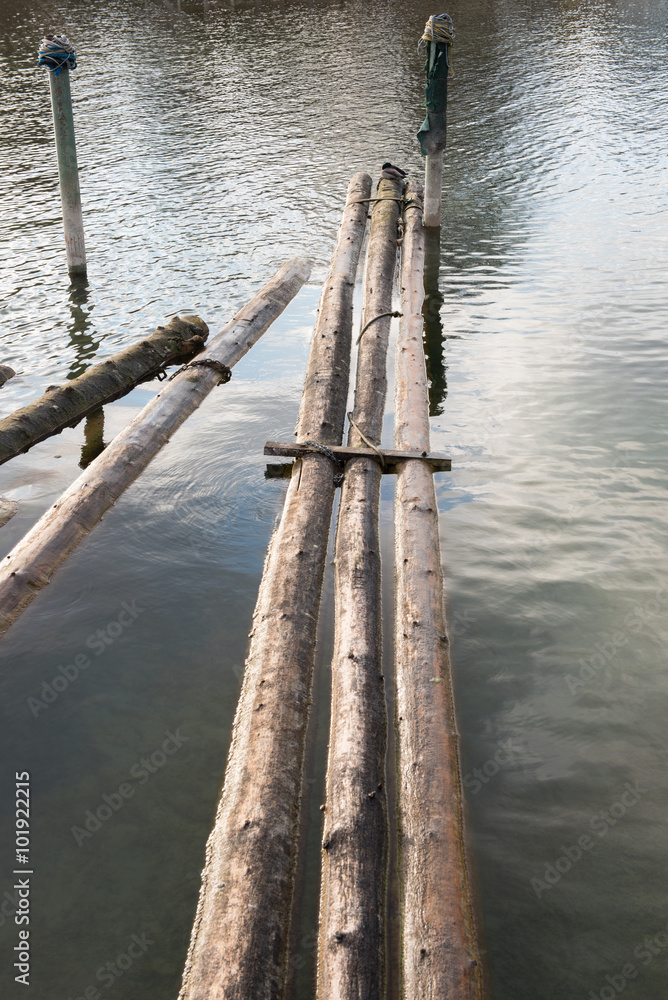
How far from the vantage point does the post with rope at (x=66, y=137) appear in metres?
12.4

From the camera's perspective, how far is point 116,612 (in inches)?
268

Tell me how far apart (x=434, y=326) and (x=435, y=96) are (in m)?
4.97

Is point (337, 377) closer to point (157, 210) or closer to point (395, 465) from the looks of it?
point (395, 465)

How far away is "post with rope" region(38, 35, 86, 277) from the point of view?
12.4 m

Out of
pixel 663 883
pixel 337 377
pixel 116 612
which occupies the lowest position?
pixel 663 883

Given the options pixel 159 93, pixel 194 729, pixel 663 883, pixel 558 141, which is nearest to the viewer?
pixel 663 883

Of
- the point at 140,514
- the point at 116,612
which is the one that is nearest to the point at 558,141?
the point at 140,514

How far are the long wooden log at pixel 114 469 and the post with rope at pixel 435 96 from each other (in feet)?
17.1

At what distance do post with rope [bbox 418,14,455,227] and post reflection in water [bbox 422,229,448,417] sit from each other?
909 mm

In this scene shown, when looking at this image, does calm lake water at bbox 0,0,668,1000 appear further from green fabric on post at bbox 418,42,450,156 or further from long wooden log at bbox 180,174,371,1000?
green fabric on post at bbox 418,42,450,156

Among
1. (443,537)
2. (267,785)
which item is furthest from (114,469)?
(267,785)

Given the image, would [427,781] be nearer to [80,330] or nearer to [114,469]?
[114,469]

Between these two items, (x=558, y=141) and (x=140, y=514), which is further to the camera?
(x=558, y=141)

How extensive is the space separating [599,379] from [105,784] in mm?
8617
